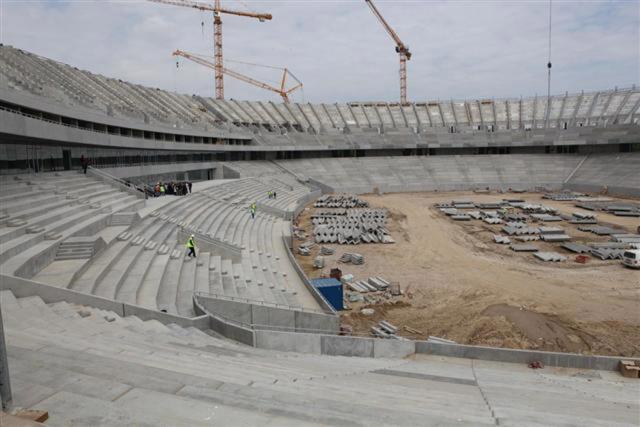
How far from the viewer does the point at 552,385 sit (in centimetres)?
917

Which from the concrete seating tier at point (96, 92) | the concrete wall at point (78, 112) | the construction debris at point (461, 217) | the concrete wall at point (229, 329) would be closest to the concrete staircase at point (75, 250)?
the concrete wall at point (229, 329)

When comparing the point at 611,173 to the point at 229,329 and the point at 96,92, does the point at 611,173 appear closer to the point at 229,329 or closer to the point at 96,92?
the point at 229,329

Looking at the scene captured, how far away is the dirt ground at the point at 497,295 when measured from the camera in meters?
13.3

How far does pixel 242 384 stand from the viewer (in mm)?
6211

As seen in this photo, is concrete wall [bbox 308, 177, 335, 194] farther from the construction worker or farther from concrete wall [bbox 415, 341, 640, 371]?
concrete wall [bbox 415, 341, 640, 371]

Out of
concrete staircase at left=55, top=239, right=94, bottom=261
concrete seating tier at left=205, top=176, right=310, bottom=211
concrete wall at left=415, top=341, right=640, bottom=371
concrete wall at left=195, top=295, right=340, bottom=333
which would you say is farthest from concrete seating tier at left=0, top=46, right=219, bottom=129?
concrete wall at left=415, top=341, right=640, bottom=371

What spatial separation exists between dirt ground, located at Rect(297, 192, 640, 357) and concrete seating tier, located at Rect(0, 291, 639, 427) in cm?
295

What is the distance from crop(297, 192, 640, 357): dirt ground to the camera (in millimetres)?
13312

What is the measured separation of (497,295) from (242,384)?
13291 millimetres

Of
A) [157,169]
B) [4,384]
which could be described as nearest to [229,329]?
[4,384]

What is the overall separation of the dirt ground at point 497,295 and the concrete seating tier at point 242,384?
9.68ft

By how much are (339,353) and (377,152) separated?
51.6 m

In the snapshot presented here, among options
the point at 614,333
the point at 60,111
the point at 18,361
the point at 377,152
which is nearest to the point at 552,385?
the point at 614,333

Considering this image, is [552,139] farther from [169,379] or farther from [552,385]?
[169,379]
